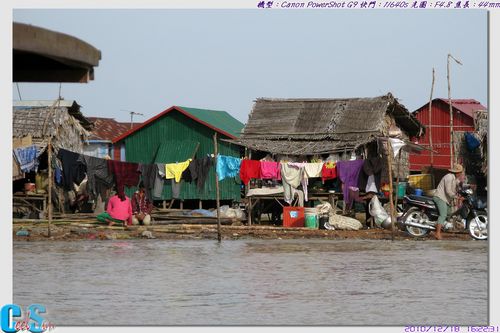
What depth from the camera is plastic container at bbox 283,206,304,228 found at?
18.5 m

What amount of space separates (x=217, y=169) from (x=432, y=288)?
30.1 feet

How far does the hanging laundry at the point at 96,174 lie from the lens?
65.2 ft

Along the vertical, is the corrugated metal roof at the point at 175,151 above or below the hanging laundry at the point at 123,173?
above

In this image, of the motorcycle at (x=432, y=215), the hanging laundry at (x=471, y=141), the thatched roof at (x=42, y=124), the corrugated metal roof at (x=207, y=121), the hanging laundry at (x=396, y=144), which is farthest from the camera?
the hanging laundry at (x=471, y=141)

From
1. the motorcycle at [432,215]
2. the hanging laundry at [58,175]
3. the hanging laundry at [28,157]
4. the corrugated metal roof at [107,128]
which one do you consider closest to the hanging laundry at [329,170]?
the motorcycle at [432,215]

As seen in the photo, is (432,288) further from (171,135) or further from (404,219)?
(171,135)

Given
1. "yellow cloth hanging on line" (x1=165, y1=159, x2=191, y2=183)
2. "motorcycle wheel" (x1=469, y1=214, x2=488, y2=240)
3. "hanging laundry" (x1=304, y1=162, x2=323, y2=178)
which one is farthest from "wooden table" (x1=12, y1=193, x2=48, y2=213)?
"motorcycle wheel" (x1=469, y1=214, x2=488, y2=240)

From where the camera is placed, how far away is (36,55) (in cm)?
358

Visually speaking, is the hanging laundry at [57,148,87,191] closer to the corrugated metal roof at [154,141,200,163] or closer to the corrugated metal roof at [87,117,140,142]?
the corrugated metal roof at [154,141,200,163]

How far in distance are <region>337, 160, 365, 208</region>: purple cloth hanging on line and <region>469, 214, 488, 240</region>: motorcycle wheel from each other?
354cm

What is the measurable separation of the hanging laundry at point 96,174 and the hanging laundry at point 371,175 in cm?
539

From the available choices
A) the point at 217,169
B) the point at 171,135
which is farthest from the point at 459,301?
the point at 171,135

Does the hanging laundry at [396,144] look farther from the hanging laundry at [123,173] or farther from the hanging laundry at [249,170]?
the hanging laundry at [123,173]

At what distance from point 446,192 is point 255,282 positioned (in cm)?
495
